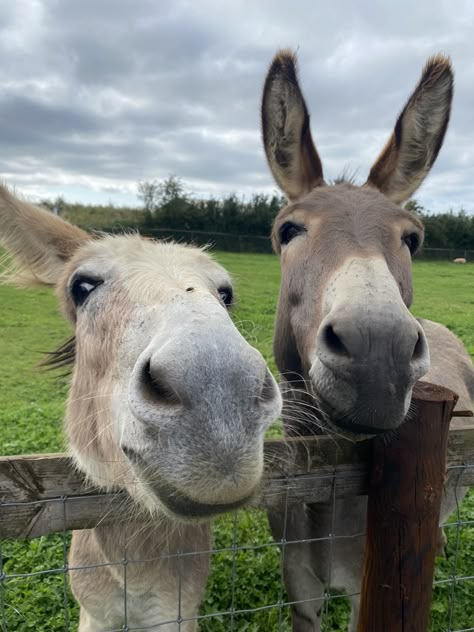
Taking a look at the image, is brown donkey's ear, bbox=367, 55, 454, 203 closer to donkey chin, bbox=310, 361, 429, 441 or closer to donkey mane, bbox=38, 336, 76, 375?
donkey chin, bbox=310, 361, 429, 441

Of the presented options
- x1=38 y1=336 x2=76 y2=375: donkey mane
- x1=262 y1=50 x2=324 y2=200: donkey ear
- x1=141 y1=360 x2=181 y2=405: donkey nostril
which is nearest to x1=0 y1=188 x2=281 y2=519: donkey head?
x1=141 y1=360 x2=181 y2=405: donkey nostril

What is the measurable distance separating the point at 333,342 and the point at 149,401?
0.89 metres

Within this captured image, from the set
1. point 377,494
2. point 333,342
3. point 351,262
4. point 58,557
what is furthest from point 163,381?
point 58,557

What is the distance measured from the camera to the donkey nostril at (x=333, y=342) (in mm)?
1916

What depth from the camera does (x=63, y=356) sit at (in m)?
2.87

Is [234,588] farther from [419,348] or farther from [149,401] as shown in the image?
[149,401]

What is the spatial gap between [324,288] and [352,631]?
222cm

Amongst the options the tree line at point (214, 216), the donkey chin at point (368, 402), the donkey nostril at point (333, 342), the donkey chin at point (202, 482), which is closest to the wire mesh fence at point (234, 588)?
the donkey chin at point (368, 402)

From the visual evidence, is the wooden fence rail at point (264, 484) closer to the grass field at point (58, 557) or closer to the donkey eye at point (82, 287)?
the grass field at point (58, 557)

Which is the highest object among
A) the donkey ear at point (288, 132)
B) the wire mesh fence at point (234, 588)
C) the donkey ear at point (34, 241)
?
the donkey ear at point (288, 132)

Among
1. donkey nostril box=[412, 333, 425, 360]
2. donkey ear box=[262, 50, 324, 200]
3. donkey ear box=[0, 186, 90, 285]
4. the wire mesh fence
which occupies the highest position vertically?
donkey ear box=[262, 50, 324, 200]

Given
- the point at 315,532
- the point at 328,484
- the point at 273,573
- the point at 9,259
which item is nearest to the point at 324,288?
the point at 328,484

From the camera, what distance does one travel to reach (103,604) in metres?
2.34

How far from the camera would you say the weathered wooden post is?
179 cm
